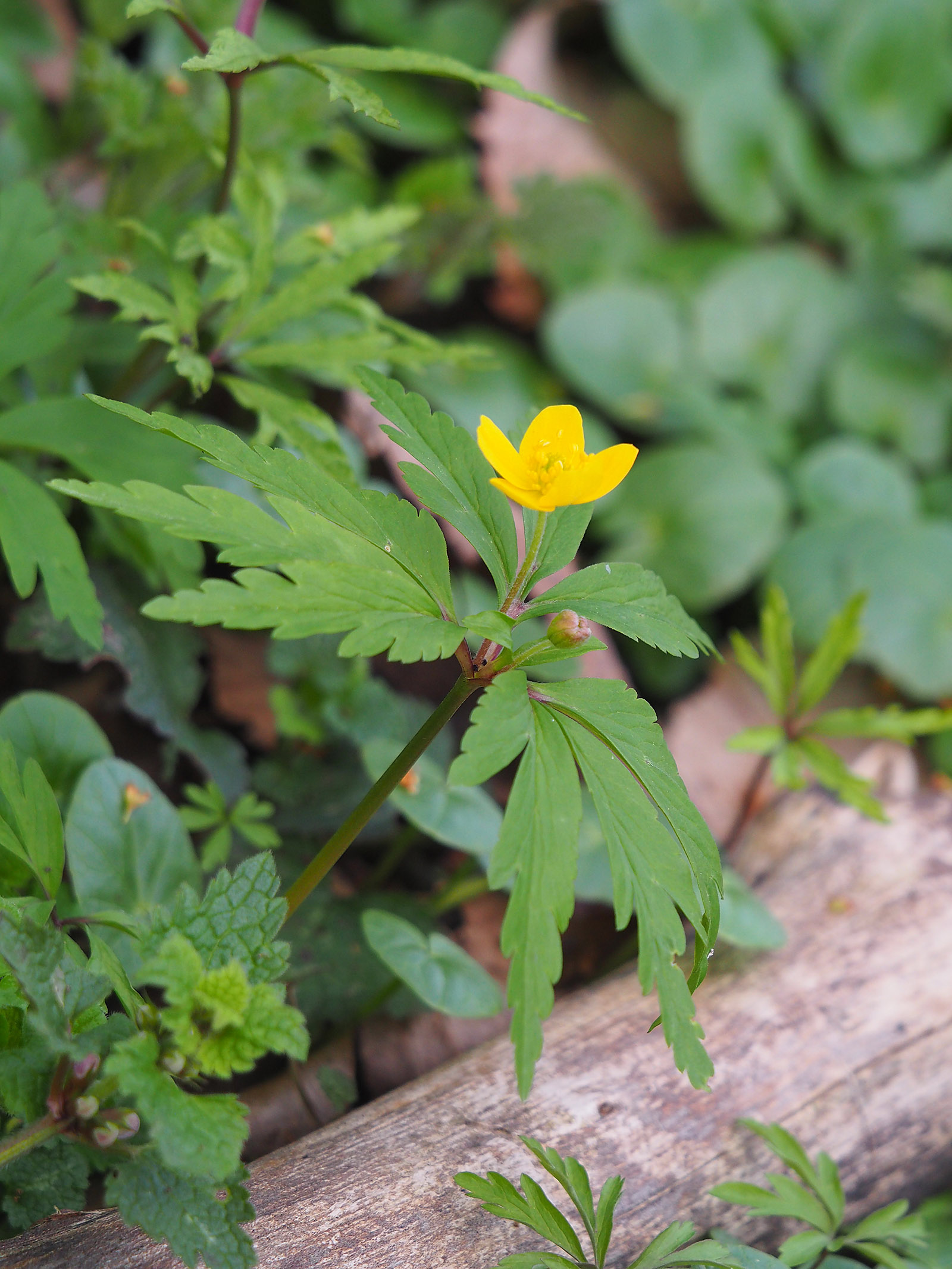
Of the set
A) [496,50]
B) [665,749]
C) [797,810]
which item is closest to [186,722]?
[665,749]

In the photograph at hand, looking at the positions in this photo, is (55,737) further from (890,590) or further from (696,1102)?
(890,590)

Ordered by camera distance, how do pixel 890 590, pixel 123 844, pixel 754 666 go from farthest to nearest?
pixel 890 590 < pixel 754 666 < pixel 123 844

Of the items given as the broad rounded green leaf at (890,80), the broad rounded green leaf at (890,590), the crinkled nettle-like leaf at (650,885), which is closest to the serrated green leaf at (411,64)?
the crinkled nettle-like leaf at (650,885)

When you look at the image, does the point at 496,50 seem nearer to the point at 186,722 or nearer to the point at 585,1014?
the point at 186,722

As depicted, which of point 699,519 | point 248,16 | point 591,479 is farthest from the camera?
point 699,519

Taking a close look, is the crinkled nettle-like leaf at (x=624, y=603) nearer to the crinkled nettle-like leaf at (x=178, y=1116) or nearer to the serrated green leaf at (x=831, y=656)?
the crinkled nettle-like leaf at (x=178, y=1116)

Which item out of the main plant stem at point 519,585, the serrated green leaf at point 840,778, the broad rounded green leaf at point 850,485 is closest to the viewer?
the main plant stem at point 519,585

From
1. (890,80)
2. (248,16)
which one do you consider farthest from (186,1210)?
(890,80)
